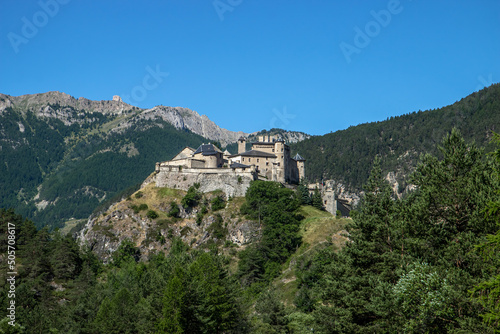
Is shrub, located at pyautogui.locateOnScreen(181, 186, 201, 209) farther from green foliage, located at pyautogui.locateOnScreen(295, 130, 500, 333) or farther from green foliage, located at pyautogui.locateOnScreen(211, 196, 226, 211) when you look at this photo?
green foliage, located at pyautogui.locateOnScreen(295, 130, 500, 333)

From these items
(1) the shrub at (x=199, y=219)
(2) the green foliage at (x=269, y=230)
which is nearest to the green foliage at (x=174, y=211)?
(1) the shrub at (x=199, y=219)

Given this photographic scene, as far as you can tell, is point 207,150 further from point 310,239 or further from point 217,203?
point 310,239

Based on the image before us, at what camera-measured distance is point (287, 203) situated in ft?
331

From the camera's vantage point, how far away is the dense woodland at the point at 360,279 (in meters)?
29.8

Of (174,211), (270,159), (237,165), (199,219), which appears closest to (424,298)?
(199,219)

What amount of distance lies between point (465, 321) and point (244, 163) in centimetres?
8580

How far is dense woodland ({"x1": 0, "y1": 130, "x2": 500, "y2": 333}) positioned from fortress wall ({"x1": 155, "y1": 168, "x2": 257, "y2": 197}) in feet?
54.7

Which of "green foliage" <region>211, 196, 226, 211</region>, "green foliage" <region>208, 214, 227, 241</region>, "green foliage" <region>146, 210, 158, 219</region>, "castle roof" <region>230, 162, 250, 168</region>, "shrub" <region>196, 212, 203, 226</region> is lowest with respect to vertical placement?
"green foliage" <region>208, 214, 227, 241</region>

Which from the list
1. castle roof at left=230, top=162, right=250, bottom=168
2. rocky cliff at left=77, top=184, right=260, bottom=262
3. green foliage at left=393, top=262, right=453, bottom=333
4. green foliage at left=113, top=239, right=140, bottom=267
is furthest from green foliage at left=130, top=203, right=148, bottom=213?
green foliage at left=393, top=262, right=453, bottom=333

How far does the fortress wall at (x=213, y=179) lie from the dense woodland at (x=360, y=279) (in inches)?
657

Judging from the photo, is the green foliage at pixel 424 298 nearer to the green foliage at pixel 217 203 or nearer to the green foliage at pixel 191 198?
the green foliage at pixel 217 203

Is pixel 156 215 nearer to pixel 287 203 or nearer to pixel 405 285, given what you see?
pixel 287 203

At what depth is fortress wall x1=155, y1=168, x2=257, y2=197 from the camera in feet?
349

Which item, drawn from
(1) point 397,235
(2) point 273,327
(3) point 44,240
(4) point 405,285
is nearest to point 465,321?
(4) point 405,285
